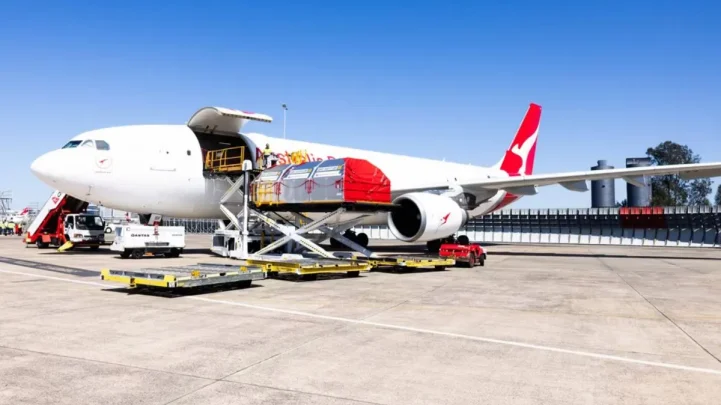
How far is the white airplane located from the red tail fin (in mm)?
8997

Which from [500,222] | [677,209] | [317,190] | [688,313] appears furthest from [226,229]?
[677,209]

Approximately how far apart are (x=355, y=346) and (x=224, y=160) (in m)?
13.6

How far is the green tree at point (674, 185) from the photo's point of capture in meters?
101

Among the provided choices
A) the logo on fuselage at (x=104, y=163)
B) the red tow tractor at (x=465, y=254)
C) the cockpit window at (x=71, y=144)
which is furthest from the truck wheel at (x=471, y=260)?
the cockpit window at (x=71, y=144)

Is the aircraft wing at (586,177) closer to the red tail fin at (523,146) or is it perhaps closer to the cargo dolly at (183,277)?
the red tail fin at (523,146)

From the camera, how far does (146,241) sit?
58.0ft

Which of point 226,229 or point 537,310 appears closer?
point 537,310

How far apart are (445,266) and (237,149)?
837cm

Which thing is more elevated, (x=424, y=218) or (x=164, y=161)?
(x=164, y=161)

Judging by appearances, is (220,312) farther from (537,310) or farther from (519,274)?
(519,274)

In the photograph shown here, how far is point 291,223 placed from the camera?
18.8m

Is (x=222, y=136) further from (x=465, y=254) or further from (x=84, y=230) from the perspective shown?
(x=465, y=254)

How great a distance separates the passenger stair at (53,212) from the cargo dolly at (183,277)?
709 inches

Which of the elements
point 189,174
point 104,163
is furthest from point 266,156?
point 104,163
